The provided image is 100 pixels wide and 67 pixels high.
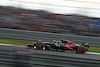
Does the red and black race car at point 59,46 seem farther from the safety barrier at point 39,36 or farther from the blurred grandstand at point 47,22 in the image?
the blurred grandstand at point 47,22

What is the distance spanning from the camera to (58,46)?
6977mm

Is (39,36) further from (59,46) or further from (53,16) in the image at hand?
(59,46)

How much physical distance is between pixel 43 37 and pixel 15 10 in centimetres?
224

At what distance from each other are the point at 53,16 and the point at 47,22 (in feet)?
1.70

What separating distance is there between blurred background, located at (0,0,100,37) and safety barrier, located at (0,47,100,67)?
3.92 metres

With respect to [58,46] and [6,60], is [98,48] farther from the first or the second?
[6,60]

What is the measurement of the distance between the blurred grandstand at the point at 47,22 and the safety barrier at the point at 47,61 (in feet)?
12.9

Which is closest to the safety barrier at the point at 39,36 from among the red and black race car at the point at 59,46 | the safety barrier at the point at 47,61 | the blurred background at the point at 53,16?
the blurred background at the point at 53,16

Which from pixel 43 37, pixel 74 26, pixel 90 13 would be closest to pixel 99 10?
pixel 90 13

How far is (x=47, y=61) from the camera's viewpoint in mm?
5207

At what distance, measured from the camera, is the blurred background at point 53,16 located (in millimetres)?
9039

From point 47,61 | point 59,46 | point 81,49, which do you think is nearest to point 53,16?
point 59,46

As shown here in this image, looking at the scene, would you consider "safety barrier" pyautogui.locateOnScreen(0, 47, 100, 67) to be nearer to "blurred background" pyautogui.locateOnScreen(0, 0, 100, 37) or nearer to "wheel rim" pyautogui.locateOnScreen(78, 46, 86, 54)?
"wheel rim" pyautogui.locateOnScreen(78, 46, 86, 54)

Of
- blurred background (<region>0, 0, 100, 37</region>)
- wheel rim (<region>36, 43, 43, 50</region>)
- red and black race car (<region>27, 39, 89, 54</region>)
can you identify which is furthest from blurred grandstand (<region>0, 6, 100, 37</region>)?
wheel rim (<region>36, 43, 43, 50</region>)
